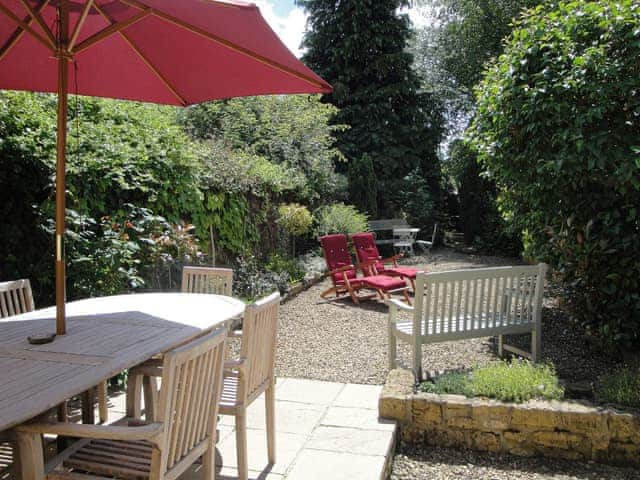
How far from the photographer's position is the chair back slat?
1848 mm

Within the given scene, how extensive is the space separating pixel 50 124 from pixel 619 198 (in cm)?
515

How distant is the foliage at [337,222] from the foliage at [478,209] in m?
4.72

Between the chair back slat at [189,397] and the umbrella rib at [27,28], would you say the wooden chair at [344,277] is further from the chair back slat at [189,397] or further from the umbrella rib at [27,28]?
the umbrella rib at [27,28]

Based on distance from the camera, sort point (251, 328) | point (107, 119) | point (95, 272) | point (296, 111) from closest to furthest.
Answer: point (251, 328) < point (95, 272) < point (107, 119) < point (296, 111)

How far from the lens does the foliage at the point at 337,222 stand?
36.4 feet

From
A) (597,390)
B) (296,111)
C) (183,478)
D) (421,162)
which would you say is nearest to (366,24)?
(421,162)

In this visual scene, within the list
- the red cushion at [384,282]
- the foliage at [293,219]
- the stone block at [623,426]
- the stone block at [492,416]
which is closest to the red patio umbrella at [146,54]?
the stone block at [492,416]

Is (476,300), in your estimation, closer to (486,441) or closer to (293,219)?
(486,441)

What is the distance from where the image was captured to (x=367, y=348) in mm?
5566

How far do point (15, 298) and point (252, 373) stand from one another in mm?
1718

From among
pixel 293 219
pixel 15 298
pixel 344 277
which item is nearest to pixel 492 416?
pixel 15 298

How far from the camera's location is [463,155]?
52.5 feet

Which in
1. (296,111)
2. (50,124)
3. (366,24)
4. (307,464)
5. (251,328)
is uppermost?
(366,24)

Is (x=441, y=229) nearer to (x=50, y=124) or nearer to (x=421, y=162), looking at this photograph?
(x=421, y=162)
